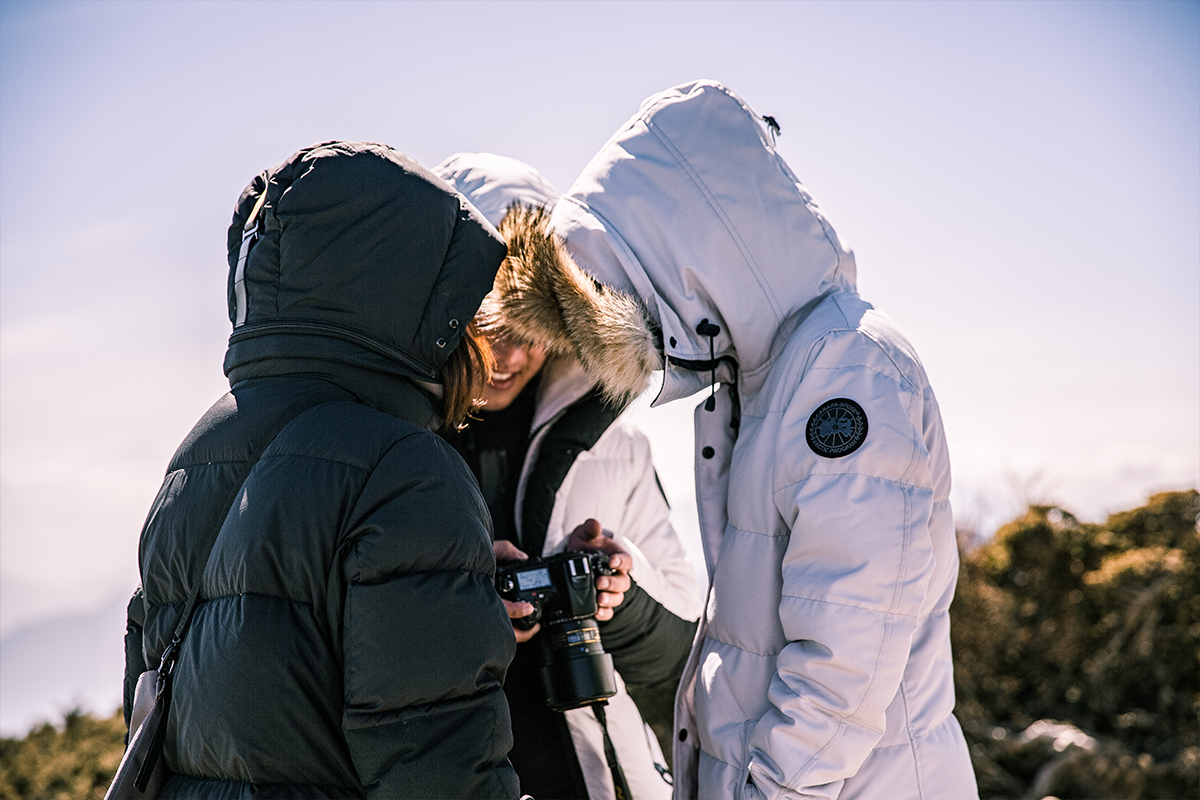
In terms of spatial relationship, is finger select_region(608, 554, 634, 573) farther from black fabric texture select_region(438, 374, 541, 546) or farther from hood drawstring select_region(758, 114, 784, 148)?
hood drawstring select_region(758, 114, 784, 148)

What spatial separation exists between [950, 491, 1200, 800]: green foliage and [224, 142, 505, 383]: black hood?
412cm

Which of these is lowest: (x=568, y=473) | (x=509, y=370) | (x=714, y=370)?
(x=568, y=473)

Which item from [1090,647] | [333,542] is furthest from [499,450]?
[1090,647]

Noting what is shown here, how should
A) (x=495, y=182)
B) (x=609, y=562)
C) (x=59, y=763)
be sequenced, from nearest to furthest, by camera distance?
(x=609, y=562), (x=495, y=182), (x=59, y=763)

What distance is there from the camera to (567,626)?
1862 millimetres

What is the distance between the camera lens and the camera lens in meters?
1.85

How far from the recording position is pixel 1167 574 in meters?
4.31

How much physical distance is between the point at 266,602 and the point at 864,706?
3.28 feet

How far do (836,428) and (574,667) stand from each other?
2.39 feet

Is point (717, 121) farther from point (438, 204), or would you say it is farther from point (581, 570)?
point (581, 570)

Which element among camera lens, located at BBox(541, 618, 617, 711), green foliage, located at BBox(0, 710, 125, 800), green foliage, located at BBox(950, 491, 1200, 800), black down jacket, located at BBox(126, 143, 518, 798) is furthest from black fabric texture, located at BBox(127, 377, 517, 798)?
green foliage, located at BBox(950, 491, 1200, 800)

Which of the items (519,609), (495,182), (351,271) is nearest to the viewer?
(351,271)

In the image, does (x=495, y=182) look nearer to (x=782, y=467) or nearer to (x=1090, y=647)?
(x=782, y=467)

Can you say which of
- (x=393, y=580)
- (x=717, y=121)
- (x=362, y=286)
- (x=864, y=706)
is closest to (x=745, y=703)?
(x=864, y=706)
